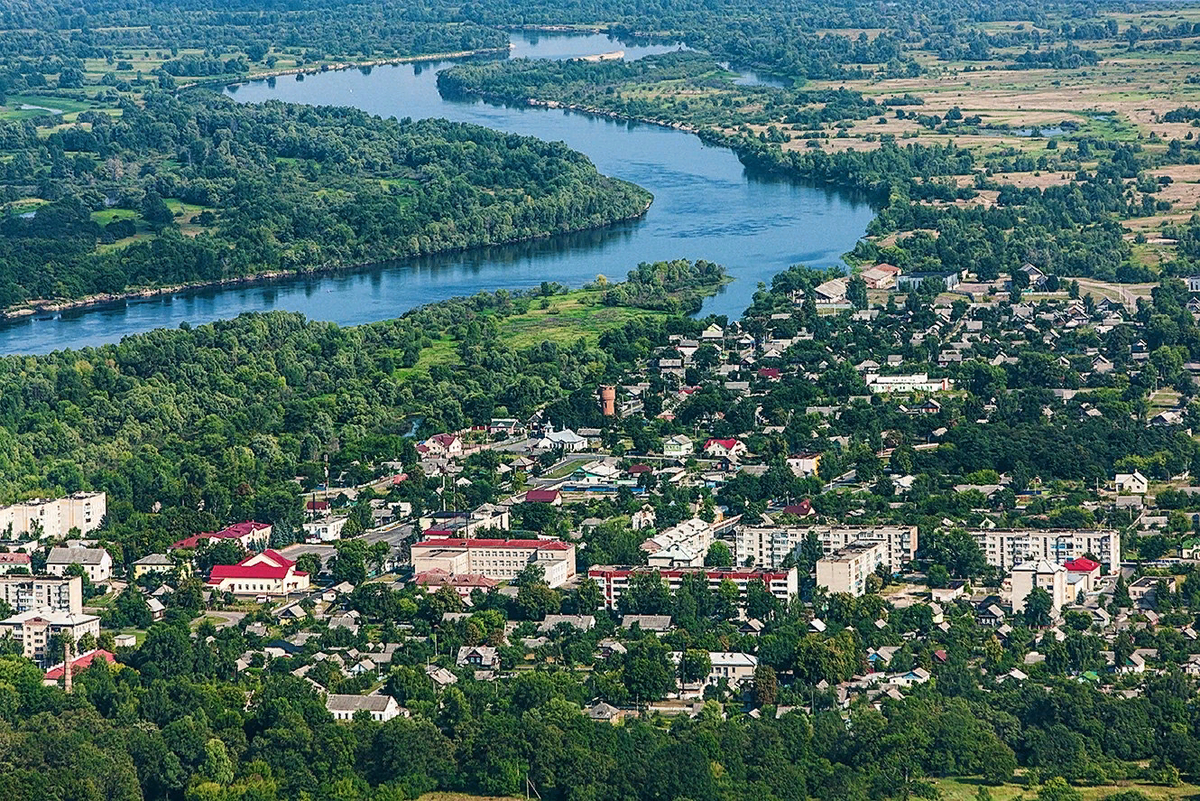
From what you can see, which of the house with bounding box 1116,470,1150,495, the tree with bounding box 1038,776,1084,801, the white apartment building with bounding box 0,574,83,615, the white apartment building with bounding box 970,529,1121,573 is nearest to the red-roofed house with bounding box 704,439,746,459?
the house with bounding box 1116,470,1150,495

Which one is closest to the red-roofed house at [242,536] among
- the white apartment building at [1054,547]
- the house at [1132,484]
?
the white apartment building at [1054,547]

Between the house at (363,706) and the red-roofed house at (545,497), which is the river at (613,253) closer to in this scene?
the red-roofed house at (545,497)

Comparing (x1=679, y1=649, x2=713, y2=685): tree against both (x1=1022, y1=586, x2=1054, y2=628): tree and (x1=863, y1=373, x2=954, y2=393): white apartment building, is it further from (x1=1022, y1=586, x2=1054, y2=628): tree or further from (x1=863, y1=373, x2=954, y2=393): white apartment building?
(x1=863, y1=373, x2=954, y2=393): white apartment building

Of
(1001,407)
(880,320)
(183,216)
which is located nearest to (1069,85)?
(183,216)

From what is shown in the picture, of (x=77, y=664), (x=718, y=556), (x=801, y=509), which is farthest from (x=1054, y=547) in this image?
(x=77, y=664)

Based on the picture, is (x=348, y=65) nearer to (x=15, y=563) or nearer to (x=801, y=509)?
(x=801, y=509)

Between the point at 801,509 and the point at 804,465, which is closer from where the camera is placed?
the point at 801,509
